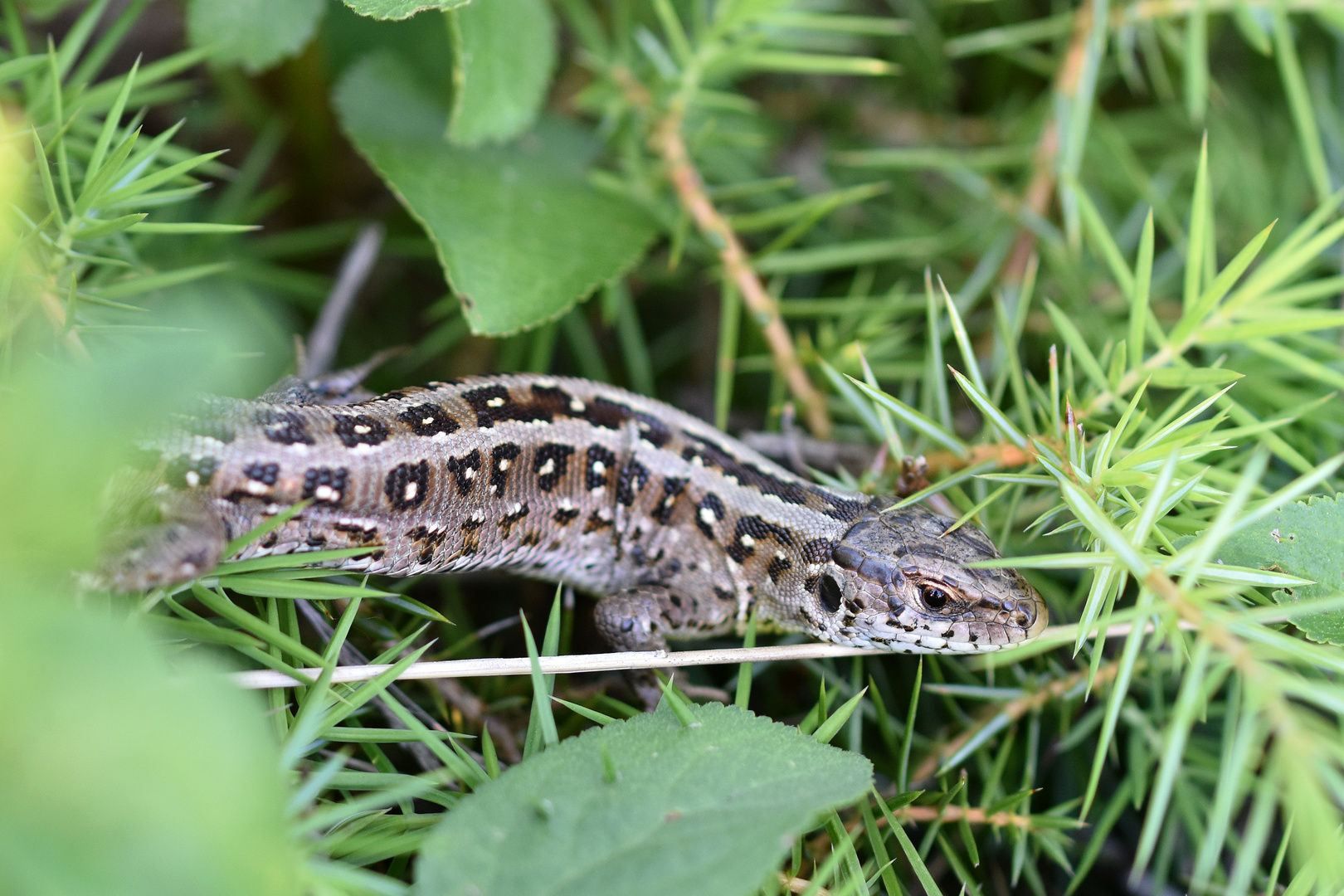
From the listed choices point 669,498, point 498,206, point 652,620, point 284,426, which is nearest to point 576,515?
point 669,498

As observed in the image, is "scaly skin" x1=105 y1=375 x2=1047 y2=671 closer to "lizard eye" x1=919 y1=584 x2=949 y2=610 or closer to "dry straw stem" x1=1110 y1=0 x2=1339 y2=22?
"lizard eye" x1=919 y1=584 x2=949 y2=610

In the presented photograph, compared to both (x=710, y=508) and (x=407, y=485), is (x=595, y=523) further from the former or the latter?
(x=407, y=485)

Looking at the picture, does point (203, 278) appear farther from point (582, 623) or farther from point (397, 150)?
point (582, 623)

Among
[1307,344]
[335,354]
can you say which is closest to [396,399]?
[335,354]

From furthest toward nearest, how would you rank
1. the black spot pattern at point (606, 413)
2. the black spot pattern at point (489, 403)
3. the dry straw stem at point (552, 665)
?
1. the black spot pattern at point (606, 413)
2. the black spot pattern at point (489, 403)
3. the dry straw stem at point (552, 665)

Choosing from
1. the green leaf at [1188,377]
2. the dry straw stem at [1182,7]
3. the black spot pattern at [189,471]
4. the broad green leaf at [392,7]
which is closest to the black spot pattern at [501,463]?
the black spot pattern at [189,471]

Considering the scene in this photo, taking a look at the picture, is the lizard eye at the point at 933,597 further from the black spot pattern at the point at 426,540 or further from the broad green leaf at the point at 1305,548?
the black spot pattern at the point at 426,540
